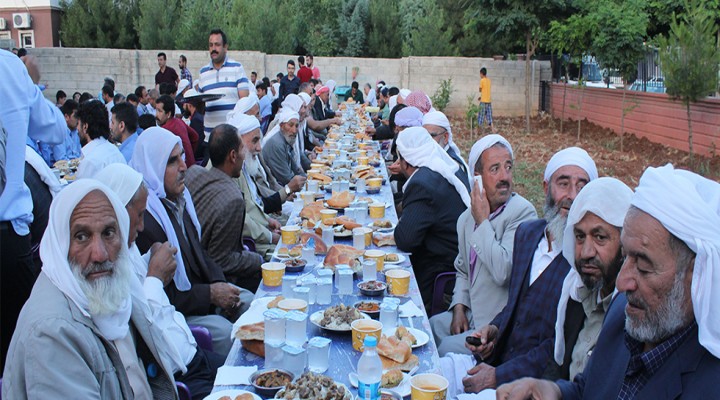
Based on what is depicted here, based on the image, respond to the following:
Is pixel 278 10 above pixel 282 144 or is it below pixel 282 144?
above

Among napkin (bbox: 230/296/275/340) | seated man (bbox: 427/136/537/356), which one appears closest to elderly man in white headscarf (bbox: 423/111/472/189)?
seated man (bbox: 427/136/537/356)

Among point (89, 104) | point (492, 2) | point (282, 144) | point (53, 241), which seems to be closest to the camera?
point (53, 241)

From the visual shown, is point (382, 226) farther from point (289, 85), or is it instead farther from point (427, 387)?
point (289, 85)

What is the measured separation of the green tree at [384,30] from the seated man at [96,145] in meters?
27.2

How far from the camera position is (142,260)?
10.0 ft

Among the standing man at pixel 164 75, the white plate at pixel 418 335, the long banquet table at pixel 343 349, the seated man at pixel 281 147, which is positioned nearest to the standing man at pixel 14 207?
the long banquet table at pixel 343 349

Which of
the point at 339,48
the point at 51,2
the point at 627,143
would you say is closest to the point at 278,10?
the point at 339,48

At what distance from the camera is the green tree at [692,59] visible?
10516 millimetres

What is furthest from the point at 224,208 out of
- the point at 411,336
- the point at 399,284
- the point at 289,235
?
the point at 411,336

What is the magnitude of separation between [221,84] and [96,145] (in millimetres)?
2642

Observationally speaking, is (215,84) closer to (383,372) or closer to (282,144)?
(282,144)

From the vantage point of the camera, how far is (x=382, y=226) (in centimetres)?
447

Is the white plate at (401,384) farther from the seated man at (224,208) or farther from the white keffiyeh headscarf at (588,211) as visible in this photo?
the seated man at (224,208)

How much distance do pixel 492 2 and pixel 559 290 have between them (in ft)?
56.3
